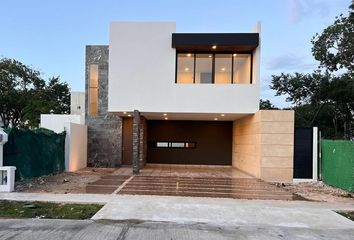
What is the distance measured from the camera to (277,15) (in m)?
17.4

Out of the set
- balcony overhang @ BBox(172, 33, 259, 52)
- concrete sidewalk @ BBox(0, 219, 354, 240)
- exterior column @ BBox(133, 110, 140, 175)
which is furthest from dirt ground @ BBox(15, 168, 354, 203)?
balcony overhang @ BBox(172, 33, 259, 52)

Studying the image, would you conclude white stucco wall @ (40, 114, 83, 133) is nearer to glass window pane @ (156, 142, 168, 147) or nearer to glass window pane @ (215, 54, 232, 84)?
glass window pane @ (156, 142, 168, 147)

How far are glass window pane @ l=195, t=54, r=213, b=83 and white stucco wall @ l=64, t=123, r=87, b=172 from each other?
6.56 meters

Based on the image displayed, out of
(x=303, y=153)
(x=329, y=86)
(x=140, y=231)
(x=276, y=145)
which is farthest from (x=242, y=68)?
(x=329, y=86)

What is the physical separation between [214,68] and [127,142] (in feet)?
23.6

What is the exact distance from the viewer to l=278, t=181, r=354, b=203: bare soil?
1009 cm

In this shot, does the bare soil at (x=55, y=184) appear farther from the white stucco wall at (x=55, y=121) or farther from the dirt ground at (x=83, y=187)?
the white stucco wall at (x=55, y=121)

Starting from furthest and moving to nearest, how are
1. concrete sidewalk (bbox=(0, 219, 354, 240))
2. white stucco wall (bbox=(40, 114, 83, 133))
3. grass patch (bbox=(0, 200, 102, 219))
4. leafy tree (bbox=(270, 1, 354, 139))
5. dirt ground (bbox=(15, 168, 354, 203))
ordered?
1. leafy tree (bbox=(270, 1, 354, 139))
2. white stucco wall (bbox=(40, 114, 83, 133))
3. dirt ground (bbox=(15, 168, 354, 203))
4. grass patch (bbox=(0, 200, 102, 219))
5. concrete sidewalk (bbox=(0, 219, 354, 240))

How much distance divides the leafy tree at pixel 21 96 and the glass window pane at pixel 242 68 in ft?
68.6

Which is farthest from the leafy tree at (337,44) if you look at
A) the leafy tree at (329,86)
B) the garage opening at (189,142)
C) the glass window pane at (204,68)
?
the glass window pane at (204,68)

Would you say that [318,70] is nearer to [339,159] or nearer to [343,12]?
[343,12]

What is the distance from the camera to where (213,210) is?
8000 millimetres

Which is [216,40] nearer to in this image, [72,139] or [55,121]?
[72,139]

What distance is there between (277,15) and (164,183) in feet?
35.3
